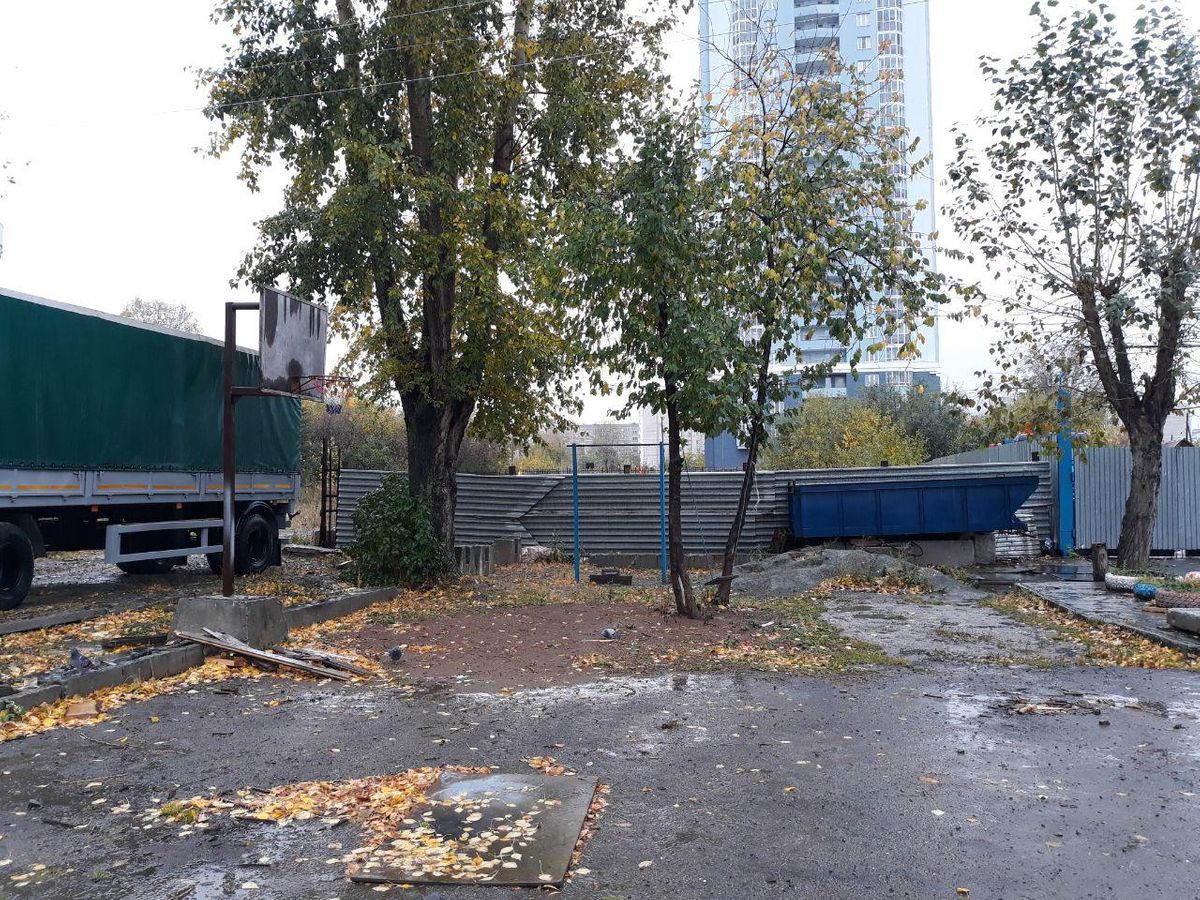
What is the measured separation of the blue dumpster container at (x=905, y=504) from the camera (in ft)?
63.7

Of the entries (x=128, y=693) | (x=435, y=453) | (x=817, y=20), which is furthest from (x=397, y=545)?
(x=817, y=20)

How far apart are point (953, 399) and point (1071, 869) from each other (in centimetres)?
1375

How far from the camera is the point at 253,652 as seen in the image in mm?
8758

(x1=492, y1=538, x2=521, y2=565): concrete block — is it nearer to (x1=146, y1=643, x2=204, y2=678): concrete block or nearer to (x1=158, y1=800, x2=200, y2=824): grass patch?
(x1=146, y1=643, x2=204, y2=678): concrete block

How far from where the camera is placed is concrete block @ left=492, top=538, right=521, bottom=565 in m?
19.6

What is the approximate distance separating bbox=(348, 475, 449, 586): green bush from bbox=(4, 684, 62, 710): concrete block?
7.08 meters

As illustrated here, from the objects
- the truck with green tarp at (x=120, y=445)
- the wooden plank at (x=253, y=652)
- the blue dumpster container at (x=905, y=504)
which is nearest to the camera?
the wooden plank at (x=253, y=652)

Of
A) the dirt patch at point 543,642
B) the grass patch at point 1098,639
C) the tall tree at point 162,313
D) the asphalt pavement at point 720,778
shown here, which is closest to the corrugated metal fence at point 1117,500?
the grass patch at point 1098,639

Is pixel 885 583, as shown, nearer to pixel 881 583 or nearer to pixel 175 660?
pixel 881 583

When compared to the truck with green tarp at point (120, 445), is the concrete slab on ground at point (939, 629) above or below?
below

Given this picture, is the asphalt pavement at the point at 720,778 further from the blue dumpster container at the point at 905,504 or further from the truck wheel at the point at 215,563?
the blue dumpster container at the point at 905,504

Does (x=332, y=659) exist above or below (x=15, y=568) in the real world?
below

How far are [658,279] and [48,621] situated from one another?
7.91 m

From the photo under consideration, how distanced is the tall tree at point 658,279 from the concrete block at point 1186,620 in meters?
5.38
